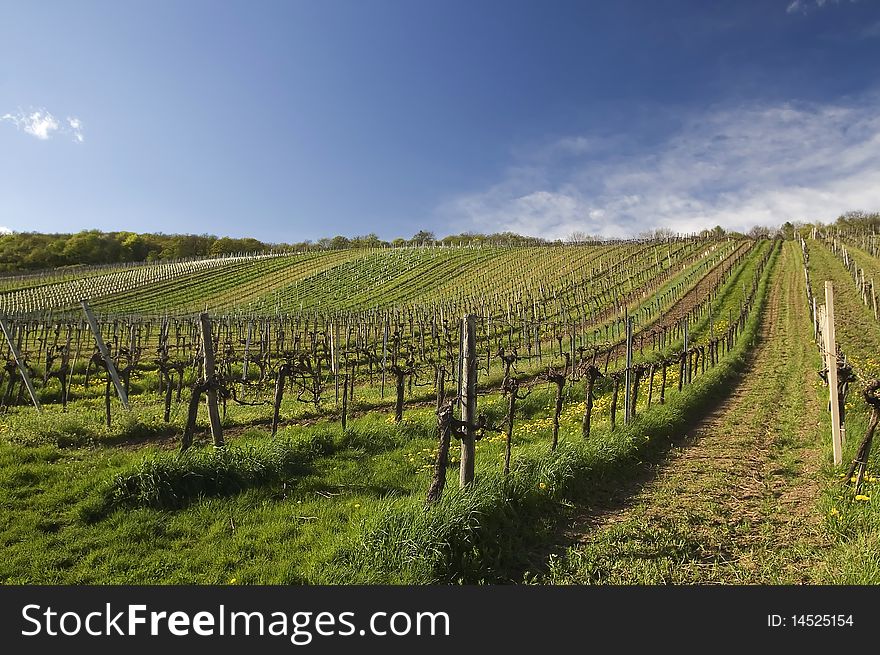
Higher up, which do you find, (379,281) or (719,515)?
(379,281)

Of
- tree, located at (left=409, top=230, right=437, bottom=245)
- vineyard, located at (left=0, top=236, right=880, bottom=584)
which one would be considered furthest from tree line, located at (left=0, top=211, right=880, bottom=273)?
vineyard, located at (left=0, top=236, right=880, bottom=584)

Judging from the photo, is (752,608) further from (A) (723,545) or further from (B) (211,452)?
(B) (211,452)

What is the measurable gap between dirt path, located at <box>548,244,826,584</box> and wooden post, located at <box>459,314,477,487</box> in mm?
1395

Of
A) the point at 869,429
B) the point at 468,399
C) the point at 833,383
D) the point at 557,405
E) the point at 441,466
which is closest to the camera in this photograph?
the point at 441,466

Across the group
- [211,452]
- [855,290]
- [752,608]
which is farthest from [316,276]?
[752,608]

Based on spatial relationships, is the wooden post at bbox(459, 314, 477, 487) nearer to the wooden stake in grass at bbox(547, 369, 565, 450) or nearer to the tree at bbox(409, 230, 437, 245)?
the wooden stake in grass at bbox(547, 369, 565, 450)

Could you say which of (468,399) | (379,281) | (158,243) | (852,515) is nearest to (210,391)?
(468,399)

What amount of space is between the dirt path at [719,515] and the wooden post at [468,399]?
139 centimetres

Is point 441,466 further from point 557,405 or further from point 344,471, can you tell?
point 557,405

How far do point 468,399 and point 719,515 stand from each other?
3364 mm

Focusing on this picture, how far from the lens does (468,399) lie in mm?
5949

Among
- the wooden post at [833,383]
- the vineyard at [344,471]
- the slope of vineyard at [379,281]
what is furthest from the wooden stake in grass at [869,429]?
the slope of vineyard at [379,281]

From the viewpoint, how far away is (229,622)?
343 centimetres

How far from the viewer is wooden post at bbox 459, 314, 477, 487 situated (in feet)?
19.1
